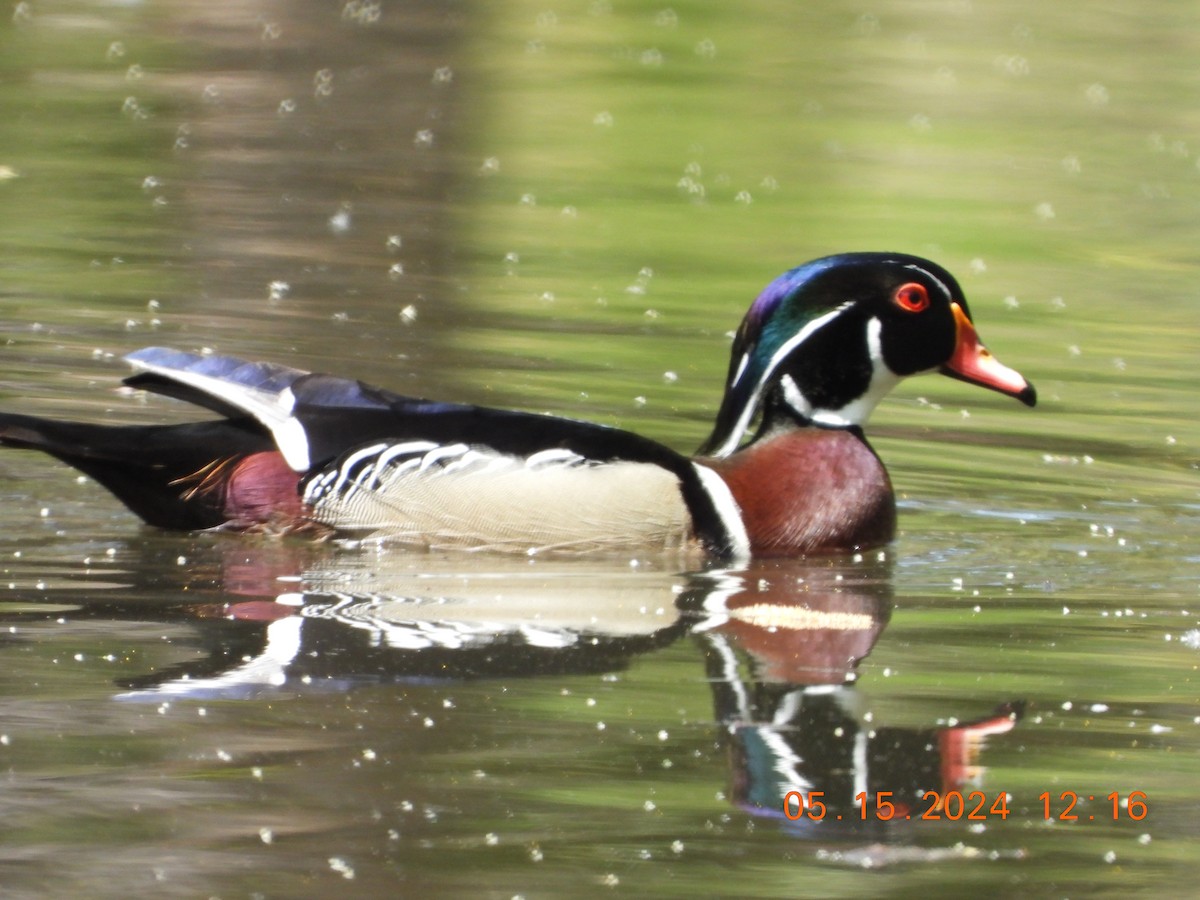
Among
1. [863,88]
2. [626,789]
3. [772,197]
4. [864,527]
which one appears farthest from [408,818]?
[863,88]

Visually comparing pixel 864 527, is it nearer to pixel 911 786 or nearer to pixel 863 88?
pixel 911 786

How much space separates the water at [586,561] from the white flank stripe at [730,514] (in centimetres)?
14

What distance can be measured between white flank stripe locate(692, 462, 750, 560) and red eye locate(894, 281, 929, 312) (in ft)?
2.88

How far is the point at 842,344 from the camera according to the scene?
24.3 feet

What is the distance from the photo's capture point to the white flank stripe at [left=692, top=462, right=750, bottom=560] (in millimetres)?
7047

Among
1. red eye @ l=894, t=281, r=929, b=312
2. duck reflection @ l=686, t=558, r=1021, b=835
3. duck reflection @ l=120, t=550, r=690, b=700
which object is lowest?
duck reflection @ l=686, t=558, r=1021, b=835

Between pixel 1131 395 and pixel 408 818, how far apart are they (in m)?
5.79

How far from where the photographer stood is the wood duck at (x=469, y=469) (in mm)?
6867

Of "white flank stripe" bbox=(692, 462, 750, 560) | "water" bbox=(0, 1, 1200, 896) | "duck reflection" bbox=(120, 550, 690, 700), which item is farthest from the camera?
"white flank stripe" bbox=(692, 462, 750, 560)
